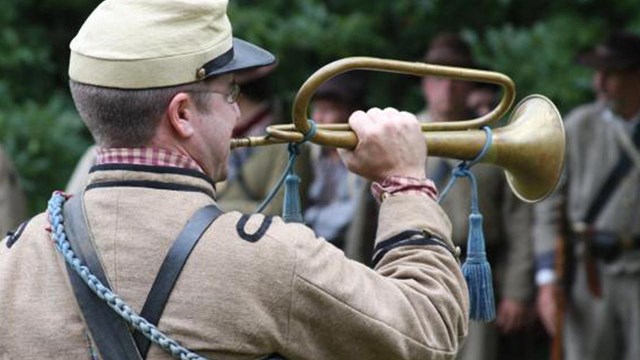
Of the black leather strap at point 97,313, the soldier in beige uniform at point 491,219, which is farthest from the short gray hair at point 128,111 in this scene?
the soldier in beige uniform at point 491,219

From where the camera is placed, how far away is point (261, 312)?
11.0ft

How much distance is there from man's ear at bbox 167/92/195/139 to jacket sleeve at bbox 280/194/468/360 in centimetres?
32

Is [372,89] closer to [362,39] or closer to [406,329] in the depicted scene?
[362,39]

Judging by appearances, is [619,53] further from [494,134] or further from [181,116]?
[181,116]

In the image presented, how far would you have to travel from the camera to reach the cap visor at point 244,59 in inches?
139

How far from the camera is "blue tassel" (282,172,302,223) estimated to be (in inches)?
153

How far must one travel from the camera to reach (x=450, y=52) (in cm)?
834

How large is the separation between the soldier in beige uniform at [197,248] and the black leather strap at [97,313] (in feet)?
0.03

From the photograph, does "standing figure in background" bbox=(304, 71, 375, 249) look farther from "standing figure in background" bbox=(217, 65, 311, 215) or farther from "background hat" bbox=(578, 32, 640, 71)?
"background hat" bbox=(578, 32, 640, 71)

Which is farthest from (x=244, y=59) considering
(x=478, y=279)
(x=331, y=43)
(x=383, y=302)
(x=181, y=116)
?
(x=331, y=43)

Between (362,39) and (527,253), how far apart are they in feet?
5.74

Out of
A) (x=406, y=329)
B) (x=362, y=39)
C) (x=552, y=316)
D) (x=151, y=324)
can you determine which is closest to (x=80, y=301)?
(x=151, y=324)

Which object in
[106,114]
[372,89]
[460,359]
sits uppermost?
[106,114]

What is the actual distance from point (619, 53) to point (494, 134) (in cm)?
459
